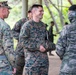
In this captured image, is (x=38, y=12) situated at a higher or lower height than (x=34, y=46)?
higher

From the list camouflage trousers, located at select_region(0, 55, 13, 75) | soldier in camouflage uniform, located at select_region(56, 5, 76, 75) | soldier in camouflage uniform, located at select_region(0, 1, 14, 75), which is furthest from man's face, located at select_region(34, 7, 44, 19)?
camouflage trousers, located at select_region(0, 55, 13, 75)

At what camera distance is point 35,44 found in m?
6.33

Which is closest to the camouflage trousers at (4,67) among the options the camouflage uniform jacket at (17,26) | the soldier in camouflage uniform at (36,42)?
the soldier in camouflage uniform at (36,42)

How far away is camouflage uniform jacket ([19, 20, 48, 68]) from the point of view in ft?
20.8

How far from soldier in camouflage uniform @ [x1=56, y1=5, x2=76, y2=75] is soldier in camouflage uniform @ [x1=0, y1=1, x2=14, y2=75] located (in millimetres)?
788

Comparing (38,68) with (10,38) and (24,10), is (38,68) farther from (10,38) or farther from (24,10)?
(24,10)

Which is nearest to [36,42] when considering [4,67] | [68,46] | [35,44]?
[35,44]

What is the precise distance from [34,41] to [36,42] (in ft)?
0.14

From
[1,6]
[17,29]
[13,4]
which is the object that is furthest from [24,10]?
[13,4]

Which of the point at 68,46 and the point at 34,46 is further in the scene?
the point at 34,46

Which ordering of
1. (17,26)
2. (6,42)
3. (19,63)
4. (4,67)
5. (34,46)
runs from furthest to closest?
(17,26) < (19,63) < (34,46) < (4,67) < (6,42)

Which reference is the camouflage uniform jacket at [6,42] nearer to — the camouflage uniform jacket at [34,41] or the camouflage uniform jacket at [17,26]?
the camouflage uniform jacket at [34,41]

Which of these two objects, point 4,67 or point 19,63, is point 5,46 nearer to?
point 4,67

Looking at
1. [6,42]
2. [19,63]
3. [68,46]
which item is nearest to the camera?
[6,42]
